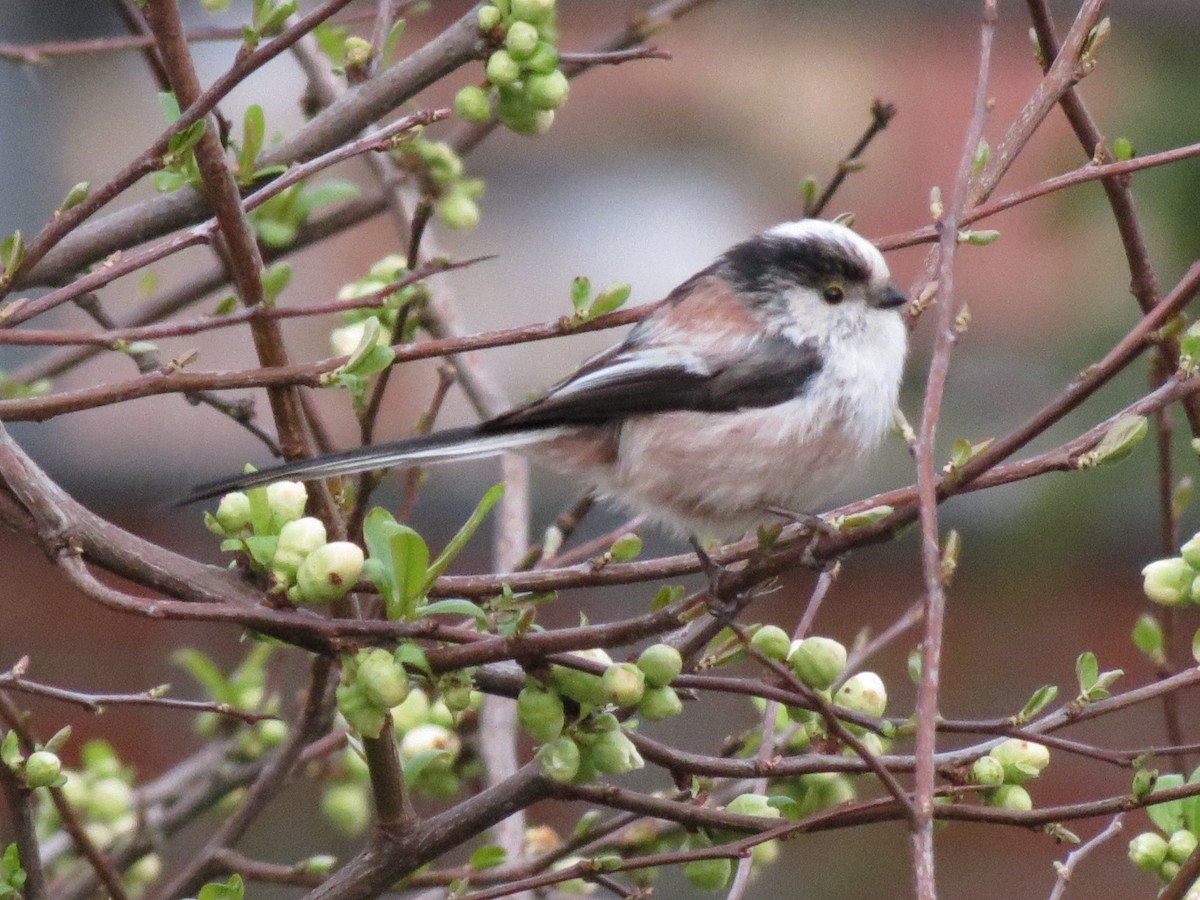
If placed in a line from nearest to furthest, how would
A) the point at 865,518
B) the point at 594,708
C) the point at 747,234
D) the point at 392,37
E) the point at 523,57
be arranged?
the point at 594,708 < the point at 865,518 < the point at 523,57 < the point at 392,37 < the point at 747,234

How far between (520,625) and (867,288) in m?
0.86

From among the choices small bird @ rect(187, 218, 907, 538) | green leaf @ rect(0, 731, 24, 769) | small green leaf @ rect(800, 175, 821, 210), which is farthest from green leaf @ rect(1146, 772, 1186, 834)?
green leaf @ rect(0, 731, 24, 769)

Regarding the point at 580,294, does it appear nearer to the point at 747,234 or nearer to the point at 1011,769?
the point at 1011,769

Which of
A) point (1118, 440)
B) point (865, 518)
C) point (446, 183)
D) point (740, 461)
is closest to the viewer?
point (1118, 440)

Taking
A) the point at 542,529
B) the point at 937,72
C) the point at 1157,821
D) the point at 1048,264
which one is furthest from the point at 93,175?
the point at 1157,821

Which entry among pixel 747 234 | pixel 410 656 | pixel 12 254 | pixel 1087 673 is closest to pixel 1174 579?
pixel 1087 673

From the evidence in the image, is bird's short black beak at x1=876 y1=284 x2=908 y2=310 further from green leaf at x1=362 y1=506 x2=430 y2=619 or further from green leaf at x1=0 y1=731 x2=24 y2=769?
green leaf at x1=0 y1=731 x2=24 y2=769

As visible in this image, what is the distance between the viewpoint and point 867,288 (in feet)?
5.99

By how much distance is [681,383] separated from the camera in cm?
177

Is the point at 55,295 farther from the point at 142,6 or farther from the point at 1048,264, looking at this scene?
the point at 1048,264

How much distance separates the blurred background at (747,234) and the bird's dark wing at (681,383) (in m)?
1.26

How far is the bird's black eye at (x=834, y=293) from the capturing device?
1.83m

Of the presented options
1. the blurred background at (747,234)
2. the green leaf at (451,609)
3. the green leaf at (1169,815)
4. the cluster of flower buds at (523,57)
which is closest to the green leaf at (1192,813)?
the green leaf at (1169,815)

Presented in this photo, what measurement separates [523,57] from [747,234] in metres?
2.77
